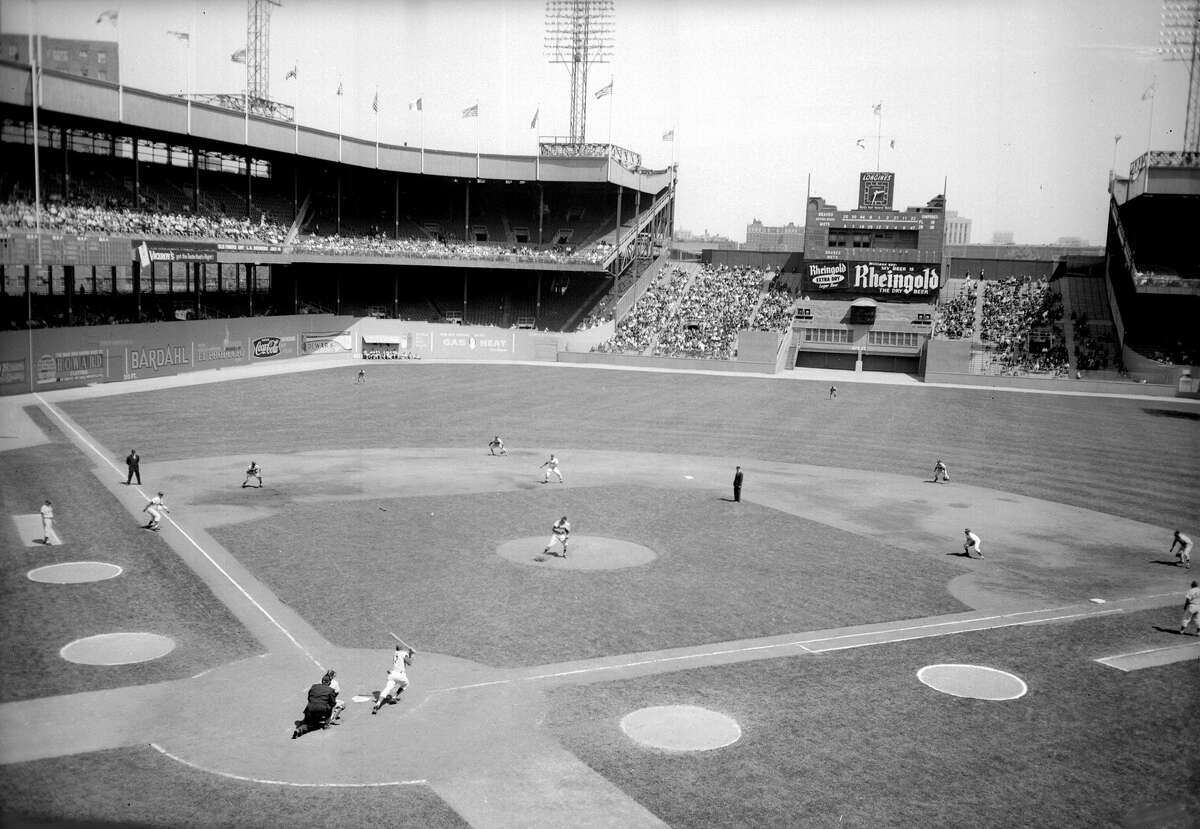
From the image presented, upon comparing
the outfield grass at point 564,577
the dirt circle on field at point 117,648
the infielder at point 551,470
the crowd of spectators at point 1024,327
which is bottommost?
the dirt circle on field at point 117,648

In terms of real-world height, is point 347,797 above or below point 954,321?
below

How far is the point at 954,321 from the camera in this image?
75188 mm

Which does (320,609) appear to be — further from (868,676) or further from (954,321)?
(954,321)

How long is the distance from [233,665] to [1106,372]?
6478cm

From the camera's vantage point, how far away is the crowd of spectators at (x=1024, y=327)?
6888 centimetres

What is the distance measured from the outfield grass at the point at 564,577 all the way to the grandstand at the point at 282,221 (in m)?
27.2

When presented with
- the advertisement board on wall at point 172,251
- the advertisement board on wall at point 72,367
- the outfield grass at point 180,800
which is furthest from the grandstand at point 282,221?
the outfield grass at point 180,800

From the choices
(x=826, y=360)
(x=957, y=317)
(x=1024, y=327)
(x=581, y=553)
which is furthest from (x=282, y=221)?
(x=1024, y=327)

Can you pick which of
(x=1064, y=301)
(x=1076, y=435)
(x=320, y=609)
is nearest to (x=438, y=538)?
(x=320, y=609)

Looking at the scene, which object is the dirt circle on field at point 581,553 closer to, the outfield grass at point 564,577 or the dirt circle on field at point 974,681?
the outfield grass at point 564,577

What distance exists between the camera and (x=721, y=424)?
45.7m

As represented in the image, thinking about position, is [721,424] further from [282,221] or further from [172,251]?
[282,221]

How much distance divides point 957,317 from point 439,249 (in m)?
42.0

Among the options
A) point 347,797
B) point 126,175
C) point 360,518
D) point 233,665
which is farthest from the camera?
point 126,175
